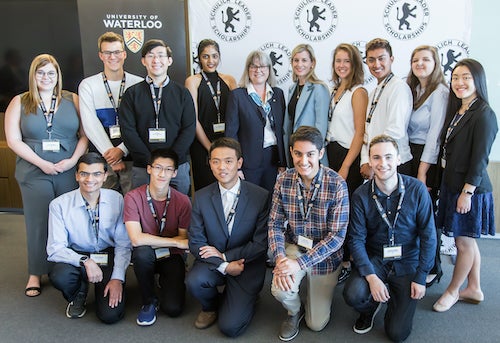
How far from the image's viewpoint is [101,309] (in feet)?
8.34

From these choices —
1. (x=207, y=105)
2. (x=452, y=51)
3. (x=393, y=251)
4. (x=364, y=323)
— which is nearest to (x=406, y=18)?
(x=452, y=51)

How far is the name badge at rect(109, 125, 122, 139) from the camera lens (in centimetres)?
303

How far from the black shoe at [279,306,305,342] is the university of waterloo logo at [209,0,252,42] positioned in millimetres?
2518

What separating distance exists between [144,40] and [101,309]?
7.83ft

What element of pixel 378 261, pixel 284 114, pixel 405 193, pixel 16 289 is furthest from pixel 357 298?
pixel 16 289

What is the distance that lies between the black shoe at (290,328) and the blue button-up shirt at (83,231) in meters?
1.01

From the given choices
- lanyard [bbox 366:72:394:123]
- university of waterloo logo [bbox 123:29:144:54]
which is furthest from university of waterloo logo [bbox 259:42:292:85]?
lanyard [bbox 366:72:394:123]

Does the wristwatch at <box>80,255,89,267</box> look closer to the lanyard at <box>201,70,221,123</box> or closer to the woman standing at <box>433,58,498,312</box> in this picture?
the lanyard at <box>201,70,221,123</box>

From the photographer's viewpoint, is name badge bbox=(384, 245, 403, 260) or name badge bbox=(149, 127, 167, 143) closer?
name badge bbox=(384, 245, 403, 260)

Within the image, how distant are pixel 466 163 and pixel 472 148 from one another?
0.09 meters

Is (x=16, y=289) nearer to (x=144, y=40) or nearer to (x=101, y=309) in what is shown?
(x=101, y=309)

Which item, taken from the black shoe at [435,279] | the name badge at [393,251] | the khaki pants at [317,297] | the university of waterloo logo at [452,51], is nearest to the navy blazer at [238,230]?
the khaki pants at [317,297]

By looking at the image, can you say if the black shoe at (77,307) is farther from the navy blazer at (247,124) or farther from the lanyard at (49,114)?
the navy blazer at (247,124)

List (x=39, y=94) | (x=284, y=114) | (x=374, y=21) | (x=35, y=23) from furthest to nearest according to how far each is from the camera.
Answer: (x=35, y=23) → (x=374, y=21) → (x=284, y=114) → (x=39, y=94)
